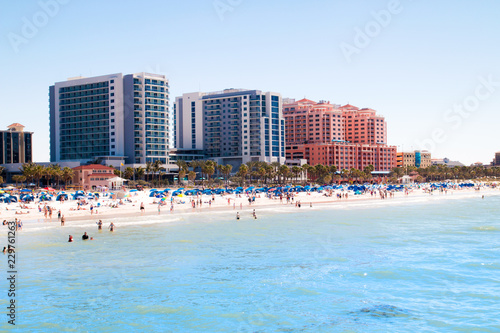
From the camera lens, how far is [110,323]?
2327cm

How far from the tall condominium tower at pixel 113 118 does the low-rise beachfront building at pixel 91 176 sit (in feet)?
83.5

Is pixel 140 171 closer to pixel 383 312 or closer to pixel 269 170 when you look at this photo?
pixel 269 170

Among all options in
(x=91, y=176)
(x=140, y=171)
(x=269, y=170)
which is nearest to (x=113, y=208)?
(x=91, y=176)

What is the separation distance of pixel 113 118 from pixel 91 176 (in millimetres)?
40763

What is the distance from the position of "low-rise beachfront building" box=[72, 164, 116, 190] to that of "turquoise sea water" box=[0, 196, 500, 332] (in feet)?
225

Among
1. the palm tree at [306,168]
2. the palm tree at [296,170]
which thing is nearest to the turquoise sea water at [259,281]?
the palm tree at [296,170]

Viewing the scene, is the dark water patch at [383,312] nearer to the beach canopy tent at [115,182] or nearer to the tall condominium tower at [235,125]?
the beach canopy tent at [115,182]

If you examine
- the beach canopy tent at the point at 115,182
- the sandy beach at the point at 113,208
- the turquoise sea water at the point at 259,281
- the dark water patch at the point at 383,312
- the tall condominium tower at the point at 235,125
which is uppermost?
the tall condominium tower at the point at 235,125

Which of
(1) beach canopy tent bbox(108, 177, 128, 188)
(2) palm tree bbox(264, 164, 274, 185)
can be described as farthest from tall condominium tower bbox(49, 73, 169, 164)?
(1) beach canopy tent bbox(108, 177, 128, 188)

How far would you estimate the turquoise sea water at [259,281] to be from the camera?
23.6 meters

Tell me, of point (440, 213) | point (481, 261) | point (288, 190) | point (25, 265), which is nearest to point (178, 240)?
point (25, 265)

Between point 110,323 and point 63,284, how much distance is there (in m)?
8.10

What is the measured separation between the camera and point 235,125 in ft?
595

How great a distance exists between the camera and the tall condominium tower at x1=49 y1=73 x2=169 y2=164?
152875 mm
